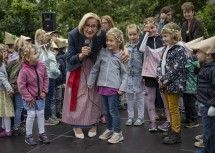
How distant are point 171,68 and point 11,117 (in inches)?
116

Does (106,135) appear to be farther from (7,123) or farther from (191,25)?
(191,25)

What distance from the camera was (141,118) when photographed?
5.91 m

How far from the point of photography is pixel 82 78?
523 centimetres

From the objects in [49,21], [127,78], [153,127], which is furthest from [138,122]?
[49,21]

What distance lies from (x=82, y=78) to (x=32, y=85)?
78 centimetres

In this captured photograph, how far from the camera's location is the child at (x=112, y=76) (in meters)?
4.90

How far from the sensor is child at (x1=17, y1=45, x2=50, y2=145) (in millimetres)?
4914

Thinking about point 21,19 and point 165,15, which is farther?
point 21,19

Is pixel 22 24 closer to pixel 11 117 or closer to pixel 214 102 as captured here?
pixel 11 117

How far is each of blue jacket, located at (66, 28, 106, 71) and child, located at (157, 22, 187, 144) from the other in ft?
3.16

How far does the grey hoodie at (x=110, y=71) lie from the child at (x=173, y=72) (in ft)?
1.85

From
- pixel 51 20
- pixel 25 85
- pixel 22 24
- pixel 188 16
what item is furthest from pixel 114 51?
pixel 22 24

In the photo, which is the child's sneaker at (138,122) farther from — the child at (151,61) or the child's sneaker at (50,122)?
the child's sneaker at (50,122)

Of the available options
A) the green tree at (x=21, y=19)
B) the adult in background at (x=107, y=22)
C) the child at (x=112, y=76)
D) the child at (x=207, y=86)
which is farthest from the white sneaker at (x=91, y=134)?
the green tree at (x=21, y=19)
